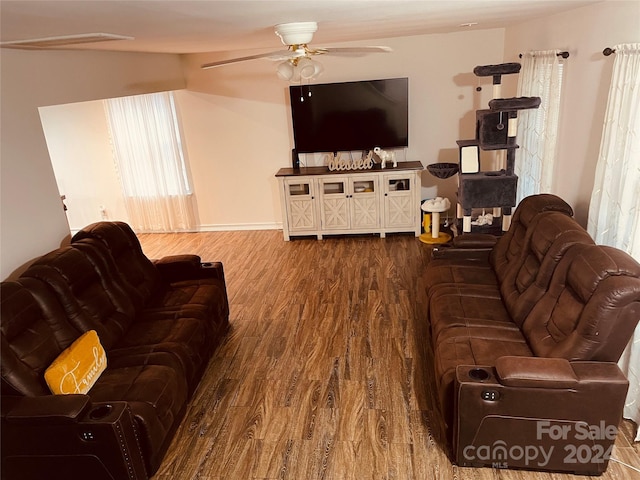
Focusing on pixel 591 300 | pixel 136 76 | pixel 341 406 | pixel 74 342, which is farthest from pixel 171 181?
pixel 591 300

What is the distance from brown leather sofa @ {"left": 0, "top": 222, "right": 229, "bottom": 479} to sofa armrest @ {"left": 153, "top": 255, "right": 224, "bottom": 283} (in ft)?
0.22

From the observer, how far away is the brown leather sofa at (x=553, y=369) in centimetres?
224

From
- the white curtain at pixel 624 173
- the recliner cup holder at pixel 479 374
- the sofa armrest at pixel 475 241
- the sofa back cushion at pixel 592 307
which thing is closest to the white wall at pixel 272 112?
the sofa armrest at pixel 475 241

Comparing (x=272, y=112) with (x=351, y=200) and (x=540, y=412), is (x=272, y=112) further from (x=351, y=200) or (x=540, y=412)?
(x=540, y=412)

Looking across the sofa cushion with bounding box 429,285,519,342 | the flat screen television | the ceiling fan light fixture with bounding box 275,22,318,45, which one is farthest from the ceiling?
the flat screen television

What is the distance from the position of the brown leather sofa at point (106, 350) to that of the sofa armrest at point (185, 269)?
66 mm

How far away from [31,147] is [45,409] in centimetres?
178

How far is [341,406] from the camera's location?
3029 mm

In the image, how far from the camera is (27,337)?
255cm

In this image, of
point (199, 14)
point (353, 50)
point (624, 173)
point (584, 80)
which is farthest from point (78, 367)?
point (584, 80)

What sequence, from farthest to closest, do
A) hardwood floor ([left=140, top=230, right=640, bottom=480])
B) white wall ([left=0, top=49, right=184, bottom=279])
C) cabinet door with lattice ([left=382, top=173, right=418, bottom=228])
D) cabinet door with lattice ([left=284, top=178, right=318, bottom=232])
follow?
1. cabinet door with lattice ([left=284, top=178, right=318, bottom=232])
2. cabinet door with lattice ([left=382, top=173, right=418, bottom=228])
3. white wall ([left=0, top=49, right=184, bottom=279])
4. hardwood floor ([left=140, top=230, right=640, bottom=480])

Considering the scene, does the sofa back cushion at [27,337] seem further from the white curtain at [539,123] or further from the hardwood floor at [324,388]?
the white curtain at [539,123]

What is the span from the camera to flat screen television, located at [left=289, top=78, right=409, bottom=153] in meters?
5.66

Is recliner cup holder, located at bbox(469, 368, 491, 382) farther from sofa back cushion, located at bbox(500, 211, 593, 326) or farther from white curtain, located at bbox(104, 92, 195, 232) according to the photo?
white curtain, located at bbox(104, 92, 195, 232)
